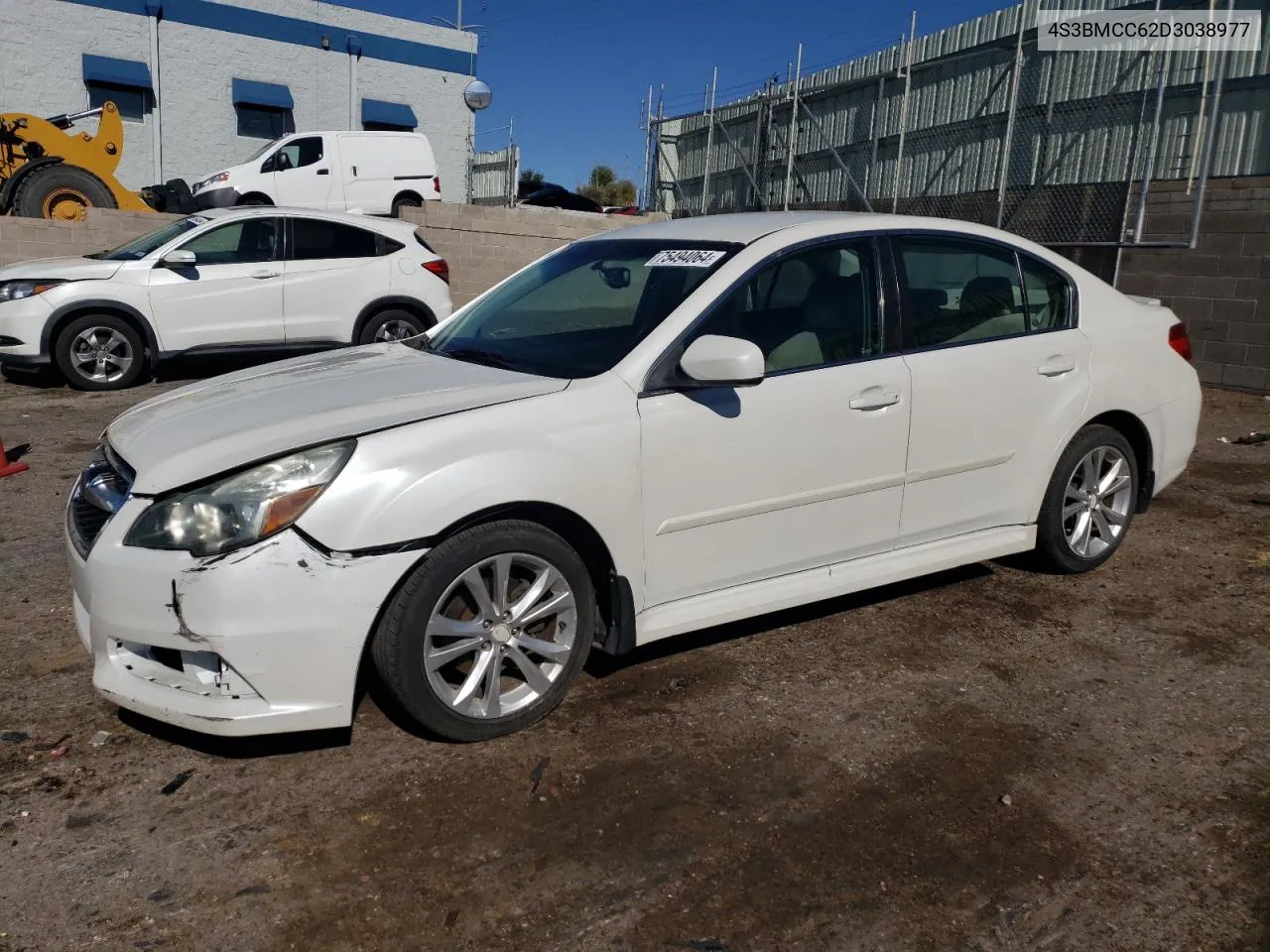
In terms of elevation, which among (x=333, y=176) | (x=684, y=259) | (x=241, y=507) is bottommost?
(x=241, y=507)

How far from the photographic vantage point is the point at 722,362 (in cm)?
336

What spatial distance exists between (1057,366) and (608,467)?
2.25m

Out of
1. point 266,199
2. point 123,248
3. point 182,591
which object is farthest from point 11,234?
point 182,591

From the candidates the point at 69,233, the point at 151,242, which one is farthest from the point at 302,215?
the point at 69,233

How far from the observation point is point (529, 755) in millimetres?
3256

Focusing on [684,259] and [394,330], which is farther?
[394,330]

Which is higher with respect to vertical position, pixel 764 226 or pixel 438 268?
pixel 764 226

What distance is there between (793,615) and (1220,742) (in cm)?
163

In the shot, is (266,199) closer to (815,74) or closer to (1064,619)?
(815,74)

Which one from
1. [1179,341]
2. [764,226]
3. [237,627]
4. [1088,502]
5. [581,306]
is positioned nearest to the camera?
[237,627]

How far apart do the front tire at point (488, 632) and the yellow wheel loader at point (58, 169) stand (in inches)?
474

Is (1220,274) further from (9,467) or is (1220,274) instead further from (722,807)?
(9,467)

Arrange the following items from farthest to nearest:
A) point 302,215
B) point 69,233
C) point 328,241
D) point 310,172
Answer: point 310,172 < point 69,233 < point 328,241 < point 302,215

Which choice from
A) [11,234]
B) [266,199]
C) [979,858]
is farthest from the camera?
[266,199]
